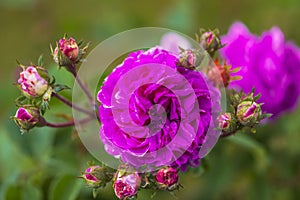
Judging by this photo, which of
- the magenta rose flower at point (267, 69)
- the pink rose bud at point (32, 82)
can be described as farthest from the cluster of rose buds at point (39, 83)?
the magenta rose flower at point (267, 69)

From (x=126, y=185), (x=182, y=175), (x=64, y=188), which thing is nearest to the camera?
(x=126, y=185)

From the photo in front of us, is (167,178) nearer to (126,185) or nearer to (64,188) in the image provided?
(126,185)

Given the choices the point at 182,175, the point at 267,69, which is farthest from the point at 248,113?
the point at 182,175

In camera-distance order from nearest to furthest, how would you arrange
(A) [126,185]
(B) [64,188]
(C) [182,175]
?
(A) [126,185], (B) [64,188], (C) [182,175]

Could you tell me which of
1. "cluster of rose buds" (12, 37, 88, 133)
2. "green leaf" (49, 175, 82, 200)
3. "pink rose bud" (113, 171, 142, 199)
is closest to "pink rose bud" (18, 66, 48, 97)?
"cluster of rose buds" (12, 37, 88, 133)

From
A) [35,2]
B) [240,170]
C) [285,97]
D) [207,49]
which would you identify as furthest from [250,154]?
[35,2]

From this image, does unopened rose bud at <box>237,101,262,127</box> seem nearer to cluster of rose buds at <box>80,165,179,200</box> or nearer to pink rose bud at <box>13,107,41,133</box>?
cluster of rose buds at <box>80,165,179,200</box>
